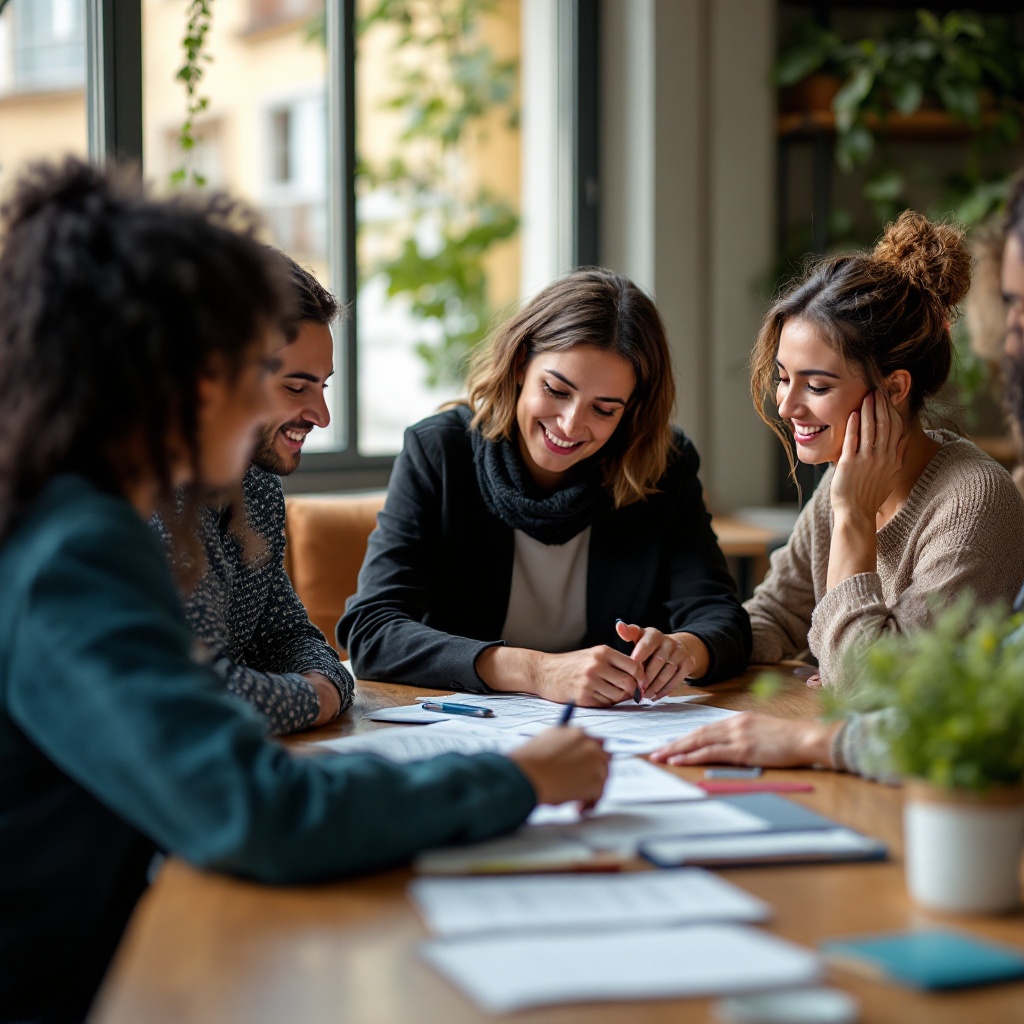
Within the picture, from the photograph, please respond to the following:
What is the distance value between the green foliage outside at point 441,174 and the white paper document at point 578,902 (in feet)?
10.8

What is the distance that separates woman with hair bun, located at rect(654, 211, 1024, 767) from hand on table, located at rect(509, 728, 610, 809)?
640 millimetres

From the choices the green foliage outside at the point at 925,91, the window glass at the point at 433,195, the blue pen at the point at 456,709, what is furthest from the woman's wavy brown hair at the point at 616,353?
the window glass at the point at 433,195

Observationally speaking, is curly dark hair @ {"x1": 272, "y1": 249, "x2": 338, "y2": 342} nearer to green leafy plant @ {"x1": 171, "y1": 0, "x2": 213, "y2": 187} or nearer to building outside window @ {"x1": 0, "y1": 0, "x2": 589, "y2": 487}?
green leafy plant @ {"x1": 171, "y1": 0, "x2": 213, "y2": 187}

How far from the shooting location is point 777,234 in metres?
3.92

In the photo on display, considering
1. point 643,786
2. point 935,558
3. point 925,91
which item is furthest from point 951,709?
point 925,91

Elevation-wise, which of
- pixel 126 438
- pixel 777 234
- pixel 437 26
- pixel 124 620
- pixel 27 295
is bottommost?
pixel 124 620

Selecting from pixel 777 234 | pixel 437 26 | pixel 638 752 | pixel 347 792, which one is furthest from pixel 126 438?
pixel 437 26

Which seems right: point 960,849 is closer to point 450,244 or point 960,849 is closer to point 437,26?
point 450,244

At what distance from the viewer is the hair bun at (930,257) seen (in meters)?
1.95

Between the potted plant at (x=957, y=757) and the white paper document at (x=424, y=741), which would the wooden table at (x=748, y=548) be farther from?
the potted plant at (x=957, y=757)

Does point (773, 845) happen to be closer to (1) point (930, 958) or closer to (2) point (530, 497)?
(1) point (930, 958)

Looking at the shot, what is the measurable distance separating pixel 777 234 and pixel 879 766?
323cm

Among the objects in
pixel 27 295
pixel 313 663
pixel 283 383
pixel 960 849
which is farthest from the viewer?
pixel 283 383

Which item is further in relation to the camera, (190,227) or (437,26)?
(437,26)
